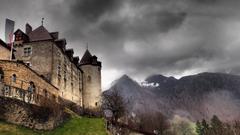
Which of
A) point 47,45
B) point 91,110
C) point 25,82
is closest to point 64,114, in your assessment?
point 25,82

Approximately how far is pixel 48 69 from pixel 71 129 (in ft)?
60.1

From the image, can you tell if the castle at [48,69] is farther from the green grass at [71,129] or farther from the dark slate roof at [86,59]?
the green grass at [71,129]

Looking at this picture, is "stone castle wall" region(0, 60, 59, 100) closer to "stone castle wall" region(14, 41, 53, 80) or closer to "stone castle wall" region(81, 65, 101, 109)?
"stone castle wall" region(14, 41, 53, 80)

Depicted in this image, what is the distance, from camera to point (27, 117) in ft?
108

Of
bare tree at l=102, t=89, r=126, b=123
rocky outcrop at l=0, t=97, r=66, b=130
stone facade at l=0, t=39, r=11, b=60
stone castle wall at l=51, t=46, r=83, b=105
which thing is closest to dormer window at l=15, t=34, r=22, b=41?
stone facade at l=0, t=39, r=11, b=60

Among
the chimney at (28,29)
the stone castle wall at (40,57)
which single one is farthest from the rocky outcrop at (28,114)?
the chimney at (28,29)

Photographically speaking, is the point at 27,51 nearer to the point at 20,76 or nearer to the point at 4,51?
the point at 4,51

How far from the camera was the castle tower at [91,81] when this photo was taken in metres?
67.9

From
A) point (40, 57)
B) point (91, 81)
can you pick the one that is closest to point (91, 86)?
point (91, 81)

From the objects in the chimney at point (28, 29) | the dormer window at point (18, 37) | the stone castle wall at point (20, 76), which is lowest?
the stone castle wall at point (20, 76)

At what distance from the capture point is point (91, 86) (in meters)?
69.1

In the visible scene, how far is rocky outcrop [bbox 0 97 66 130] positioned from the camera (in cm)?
3139

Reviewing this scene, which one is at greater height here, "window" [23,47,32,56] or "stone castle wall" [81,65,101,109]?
"window" [23,47,32,56]

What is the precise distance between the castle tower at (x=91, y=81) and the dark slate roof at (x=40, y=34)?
16.2 m
